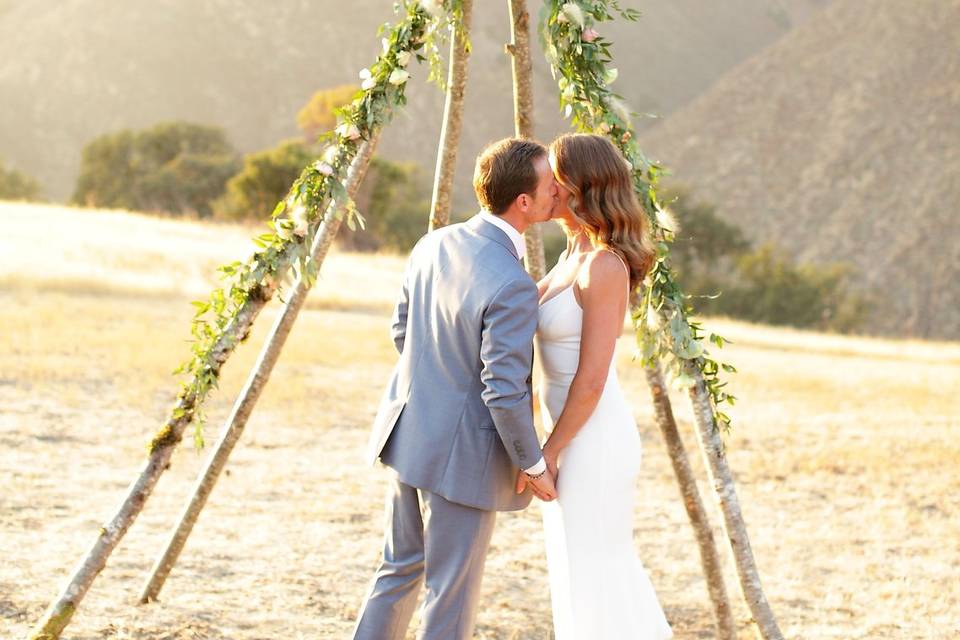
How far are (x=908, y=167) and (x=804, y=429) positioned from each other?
43.9 metres

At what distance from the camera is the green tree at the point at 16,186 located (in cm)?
4443

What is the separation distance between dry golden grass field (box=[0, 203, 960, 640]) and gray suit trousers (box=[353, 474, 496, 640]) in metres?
1.74

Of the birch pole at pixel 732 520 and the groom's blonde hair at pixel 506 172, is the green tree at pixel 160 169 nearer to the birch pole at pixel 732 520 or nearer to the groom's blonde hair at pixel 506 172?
the birch pole at pixel 732 520

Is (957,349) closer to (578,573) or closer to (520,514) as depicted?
(520,514)

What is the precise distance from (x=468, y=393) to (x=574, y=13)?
6.22 ft

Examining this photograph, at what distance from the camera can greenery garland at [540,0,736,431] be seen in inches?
181

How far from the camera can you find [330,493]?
8.62m

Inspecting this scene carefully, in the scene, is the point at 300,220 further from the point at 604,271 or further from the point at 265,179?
the point at 265,179

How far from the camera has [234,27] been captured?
239ft

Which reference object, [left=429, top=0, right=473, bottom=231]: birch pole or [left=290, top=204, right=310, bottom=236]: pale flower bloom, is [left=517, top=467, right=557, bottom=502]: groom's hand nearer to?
[left=290, top=204, right=310, bottom=236]: pale flower bloom

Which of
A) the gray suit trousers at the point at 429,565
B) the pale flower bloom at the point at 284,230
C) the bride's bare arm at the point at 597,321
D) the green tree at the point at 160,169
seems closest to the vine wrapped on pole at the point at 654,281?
the bride's bare arm at the point at 597,321

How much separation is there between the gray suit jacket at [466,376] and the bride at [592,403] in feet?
0.74

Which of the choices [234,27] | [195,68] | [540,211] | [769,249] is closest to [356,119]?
[540,211]

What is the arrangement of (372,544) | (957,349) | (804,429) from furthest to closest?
(957,349)
(804,429)
(372,544)
